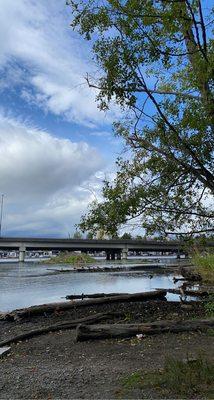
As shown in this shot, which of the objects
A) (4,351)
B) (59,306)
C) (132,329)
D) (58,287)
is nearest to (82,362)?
(132,329)

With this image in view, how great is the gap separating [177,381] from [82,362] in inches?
112

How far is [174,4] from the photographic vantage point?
779 cm

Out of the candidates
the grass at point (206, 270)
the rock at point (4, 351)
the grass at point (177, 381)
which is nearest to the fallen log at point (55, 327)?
the rock at point (4, 351)

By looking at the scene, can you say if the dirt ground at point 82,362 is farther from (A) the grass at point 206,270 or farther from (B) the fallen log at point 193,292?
(A) the grass at point 206,270

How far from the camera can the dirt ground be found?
730cm

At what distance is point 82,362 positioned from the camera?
920 centimetres

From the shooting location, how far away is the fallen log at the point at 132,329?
11.0m

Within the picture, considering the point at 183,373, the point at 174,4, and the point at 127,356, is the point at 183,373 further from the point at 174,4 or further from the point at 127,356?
the point at 174,4

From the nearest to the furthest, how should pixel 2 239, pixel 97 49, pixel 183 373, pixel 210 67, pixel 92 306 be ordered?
pixel 183 373 < pixel 210 67 < pixel 97 49 < pixel 92 306 < pixel 2 239

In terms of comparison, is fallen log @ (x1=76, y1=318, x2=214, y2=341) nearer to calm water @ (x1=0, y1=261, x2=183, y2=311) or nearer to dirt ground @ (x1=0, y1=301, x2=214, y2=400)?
dirt ground @ (x1=0, y1=301, x2=214, y2=400)

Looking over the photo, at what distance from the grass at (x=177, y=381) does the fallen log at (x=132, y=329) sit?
127 inches

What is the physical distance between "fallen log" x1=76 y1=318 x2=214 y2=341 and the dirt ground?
19cm

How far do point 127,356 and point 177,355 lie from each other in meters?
1.02

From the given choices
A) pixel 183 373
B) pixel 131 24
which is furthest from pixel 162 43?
pixel 183 373
